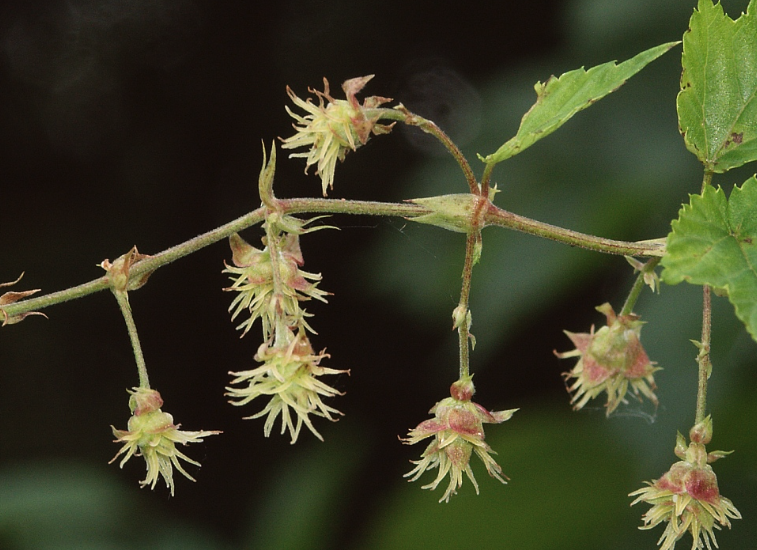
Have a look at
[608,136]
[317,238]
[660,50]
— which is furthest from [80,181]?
[660,50]

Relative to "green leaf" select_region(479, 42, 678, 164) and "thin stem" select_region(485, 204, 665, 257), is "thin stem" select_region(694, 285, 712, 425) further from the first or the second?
"green leaf" select_region(479, 42, 678, 164)

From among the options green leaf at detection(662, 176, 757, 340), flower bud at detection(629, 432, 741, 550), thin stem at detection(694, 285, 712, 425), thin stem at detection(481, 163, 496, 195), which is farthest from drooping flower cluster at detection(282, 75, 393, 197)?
flower bud at detection(629, 432, 741, 550)

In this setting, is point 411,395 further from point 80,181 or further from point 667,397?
point 80,181

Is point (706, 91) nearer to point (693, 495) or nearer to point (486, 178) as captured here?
point (486, 178)

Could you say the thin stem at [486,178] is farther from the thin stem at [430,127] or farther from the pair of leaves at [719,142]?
the pair of leaves at [719,142]

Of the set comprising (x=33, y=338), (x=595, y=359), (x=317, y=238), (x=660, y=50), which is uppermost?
(x=317, y=238)

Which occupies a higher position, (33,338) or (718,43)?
(33,338)
